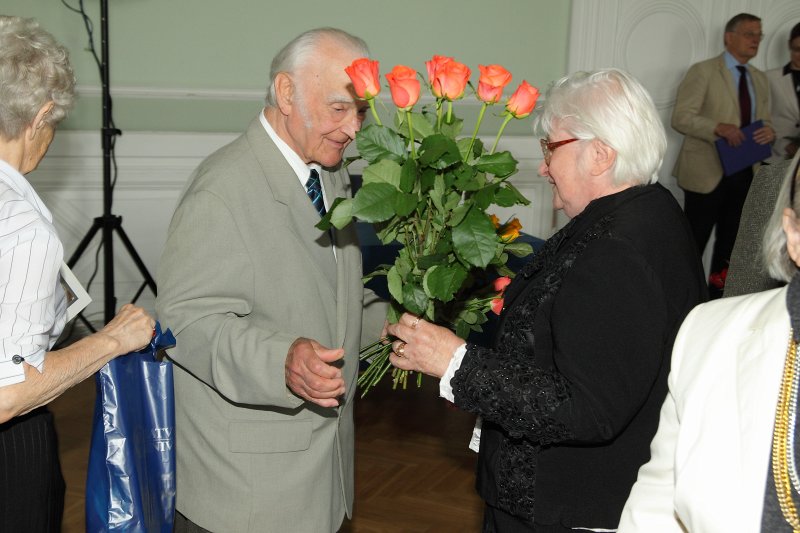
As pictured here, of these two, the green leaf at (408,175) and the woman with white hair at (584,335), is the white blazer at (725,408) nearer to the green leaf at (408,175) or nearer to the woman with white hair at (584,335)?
the woman with white hair at (584,335)

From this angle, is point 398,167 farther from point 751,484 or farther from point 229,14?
point 229,14

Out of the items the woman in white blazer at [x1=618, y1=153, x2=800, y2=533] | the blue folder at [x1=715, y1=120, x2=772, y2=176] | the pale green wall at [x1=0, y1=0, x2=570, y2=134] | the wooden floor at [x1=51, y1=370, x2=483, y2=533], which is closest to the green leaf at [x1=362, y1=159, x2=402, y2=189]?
the woman in white blazer at [x1=618, y1=153, x2=800, y2=533]

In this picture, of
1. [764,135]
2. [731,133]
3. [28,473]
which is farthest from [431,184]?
[764,135]

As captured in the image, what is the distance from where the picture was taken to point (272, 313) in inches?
78.2

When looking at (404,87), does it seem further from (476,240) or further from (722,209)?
(722,209)

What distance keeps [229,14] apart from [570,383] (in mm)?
4654

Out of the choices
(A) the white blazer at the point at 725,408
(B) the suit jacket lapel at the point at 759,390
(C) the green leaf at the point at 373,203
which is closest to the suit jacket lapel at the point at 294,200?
(C) the green leaf at the point at 373,203

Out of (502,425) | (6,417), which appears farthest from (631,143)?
(6,417)

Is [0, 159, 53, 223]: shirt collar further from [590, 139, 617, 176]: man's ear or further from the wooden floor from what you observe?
the wooden floor

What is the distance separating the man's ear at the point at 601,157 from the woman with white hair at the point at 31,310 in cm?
102

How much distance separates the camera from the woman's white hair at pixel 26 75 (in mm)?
1705

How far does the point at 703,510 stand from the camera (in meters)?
1.22

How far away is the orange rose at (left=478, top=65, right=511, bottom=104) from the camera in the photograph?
1770mm

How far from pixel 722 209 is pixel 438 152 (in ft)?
16.9
